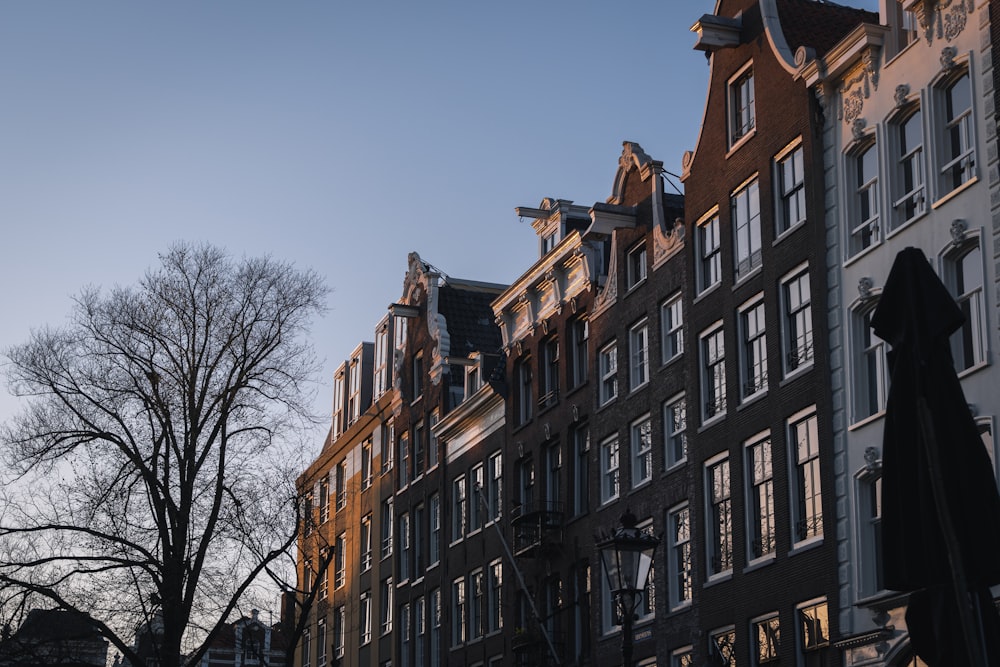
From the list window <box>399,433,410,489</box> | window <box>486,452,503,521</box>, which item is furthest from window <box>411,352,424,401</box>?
window <box>486,452,503,521</box>

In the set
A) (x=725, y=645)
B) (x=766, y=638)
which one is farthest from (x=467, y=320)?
(x=766, y=638)

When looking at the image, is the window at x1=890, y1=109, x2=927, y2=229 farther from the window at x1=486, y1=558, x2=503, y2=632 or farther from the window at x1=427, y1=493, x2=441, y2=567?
the window at x1=427, y1=493, x2=441, y2=567

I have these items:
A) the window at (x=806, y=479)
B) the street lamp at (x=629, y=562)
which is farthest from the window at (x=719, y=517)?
the street lamp at (x=629, y=562)

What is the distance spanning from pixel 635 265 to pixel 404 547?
1876 centimetres

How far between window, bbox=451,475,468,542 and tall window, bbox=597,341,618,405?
10.3m

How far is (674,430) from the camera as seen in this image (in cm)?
3209

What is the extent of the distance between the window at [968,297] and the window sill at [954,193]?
0.81m

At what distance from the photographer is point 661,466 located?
3206cm

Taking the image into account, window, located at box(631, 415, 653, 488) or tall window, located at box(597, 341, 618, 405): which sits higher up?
tall window, located at box(597, 341, 618, 405)

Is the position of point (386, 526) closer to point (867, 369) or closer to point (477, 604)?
point (477, 604)

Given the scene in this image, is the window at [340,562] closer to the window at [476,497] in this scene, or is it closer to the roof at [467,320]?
the roof at [467,320]

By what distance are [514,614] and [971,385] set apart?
19.9 metres

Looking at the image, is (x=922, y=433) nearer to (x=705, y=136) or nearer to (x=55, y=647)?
(x=705, y=136)

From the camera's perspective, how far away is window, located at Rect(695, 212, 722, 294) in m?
30.7
